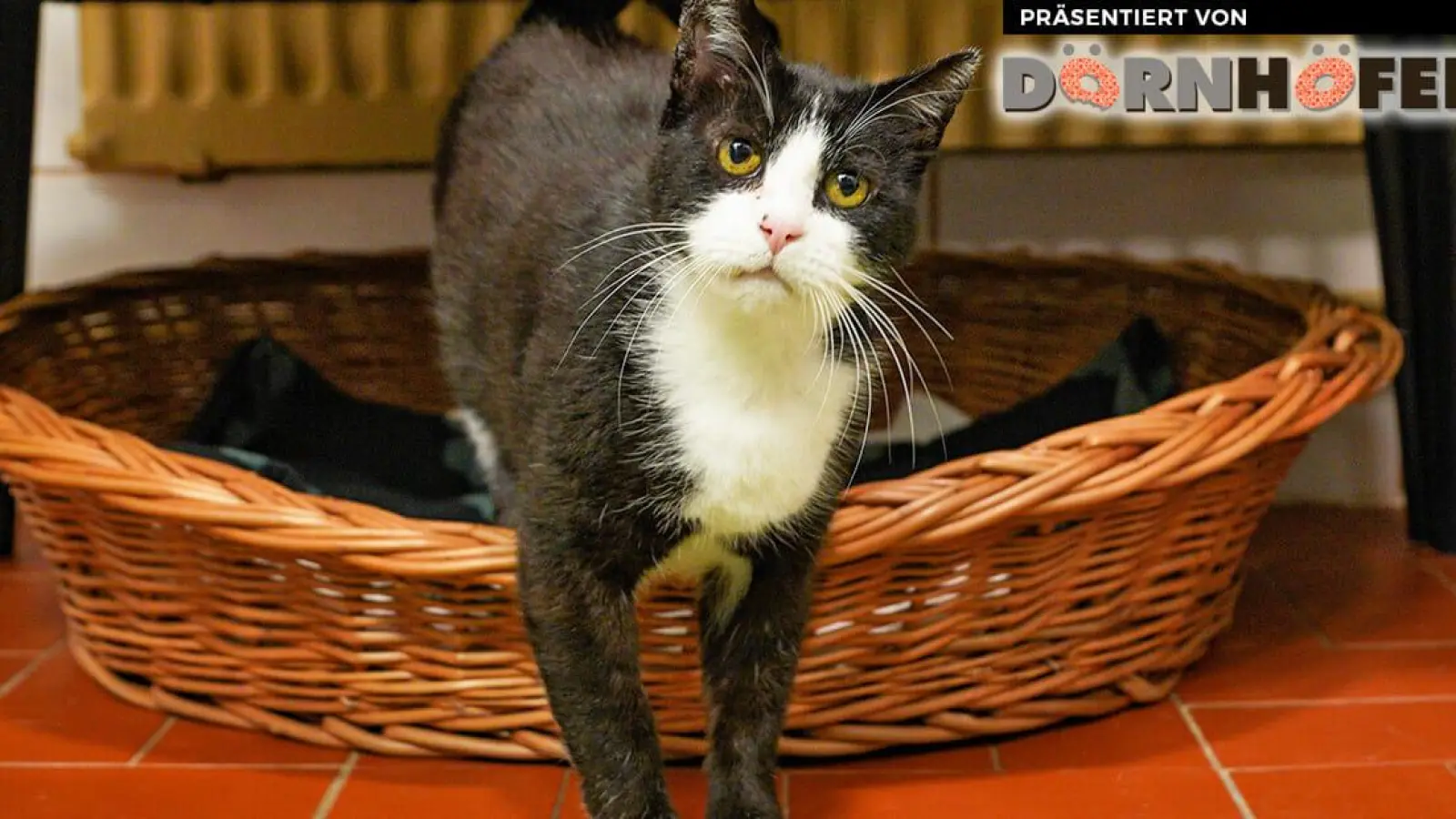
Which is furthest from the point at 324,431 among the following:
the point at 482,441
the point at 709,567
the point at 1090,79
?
the point at 1090,79

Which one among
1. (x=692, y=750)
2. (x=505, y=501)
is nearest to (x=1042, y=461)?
(x=692, y=750)

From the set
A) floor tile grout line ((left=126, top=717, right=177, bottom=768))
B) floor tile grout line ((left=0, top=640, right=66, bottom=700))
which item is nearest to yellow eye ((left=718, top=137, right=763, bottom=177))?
floor tile grout line ((left=126, top=717, right=177, bottom=768))

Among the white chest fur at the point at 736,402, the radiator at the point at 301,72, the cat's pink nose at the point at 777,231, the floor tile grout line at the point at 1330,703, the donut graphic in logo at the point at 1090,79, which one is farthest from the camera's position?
the radiator at the point at 301,72

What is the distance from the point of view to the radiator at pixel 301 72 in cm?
167

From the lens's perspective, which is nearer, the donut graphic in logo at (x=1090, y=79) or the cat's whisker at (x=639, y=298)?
the cat's whisker at (x=639, y=298)

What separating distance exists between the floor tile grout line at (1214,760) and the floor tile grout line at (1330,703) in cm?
1

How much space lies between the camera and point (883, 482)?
0.99 m

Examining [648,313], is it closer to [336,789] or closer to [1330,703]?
[336,789]

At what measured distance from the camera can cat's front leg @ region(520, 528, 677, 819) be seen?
90cm

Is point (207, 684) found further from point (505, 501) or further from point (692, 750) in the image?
point (692, 750)

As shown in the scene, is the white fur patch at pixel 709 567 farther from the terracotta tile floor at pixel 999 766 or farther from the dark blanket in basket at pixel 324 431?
the dark blanket in basket at pixel 324 431

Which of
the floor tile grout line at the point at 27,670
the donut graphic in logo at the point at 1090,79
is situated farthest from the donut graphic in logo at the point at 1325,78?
the floor tile grout line at the point at 27,670

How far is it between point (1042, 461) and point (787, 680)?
235 millimetres

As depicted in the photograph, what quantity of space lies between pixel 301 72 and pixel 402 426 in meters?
0.52
